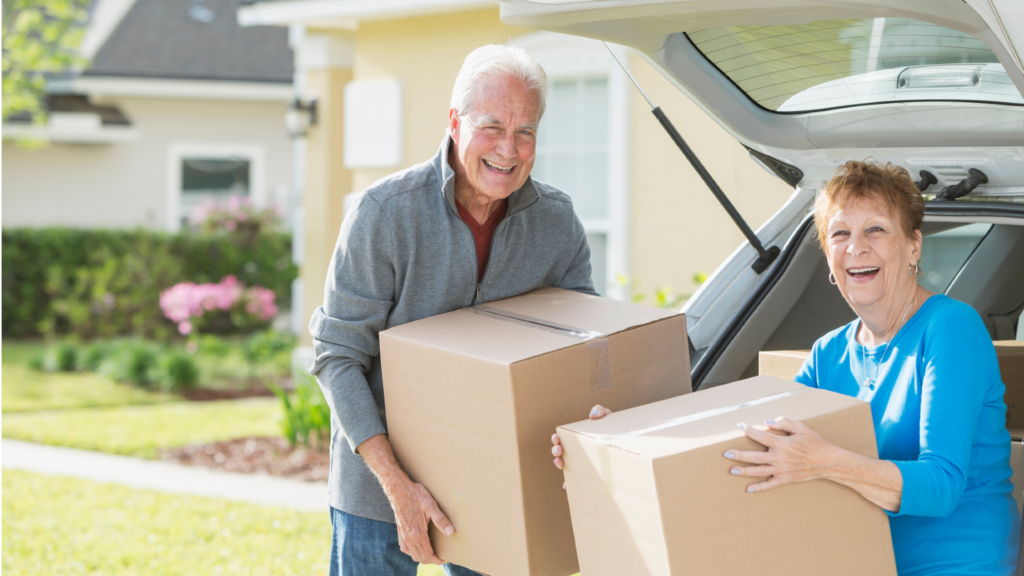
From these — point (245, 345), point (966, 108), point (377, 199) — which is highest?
point (966, 108)

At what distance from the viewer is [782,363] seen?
2.28 meters

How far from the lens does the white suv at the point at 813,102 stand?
1.74m

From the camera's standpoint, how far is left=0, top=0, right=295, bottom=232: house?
12867 millimetres

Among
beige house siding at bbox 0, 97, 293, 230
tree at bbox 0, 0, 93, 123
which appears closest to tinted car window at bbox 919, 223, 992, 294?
tree at bbox 0, 0, 93, 123

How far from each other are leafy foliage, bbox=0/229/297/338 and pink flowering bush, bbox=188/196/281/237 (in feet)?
1.35

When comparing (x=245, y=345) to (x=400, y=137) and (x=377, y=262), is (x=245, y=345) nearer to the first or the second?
(x=400, y=137)

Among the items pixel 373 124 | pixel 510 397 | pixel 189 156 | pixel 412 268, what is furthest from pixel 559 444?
pixel 189 156

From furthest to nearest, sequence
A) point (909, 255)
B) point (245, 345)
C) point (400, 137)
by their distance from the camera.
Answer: point (245, 345), point (400, 137), point (909, 255)

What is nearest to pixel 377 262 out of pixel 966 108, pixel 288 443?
pixel 966 108

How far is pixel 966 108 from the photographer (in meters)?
2.09

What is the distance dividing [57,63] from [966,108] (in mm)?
8656

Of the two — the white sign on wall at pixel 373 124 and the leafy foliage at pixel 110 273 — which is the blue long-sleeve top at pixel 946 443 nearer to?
the white sign on wall at pixel 373 124

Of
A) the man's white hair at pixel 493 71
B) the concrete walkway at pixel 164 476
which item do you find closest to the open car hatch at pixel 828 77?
the man's white hair at pixel 493 71

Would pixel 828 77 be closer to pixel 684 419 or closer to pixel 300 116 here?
pixel 684 419
